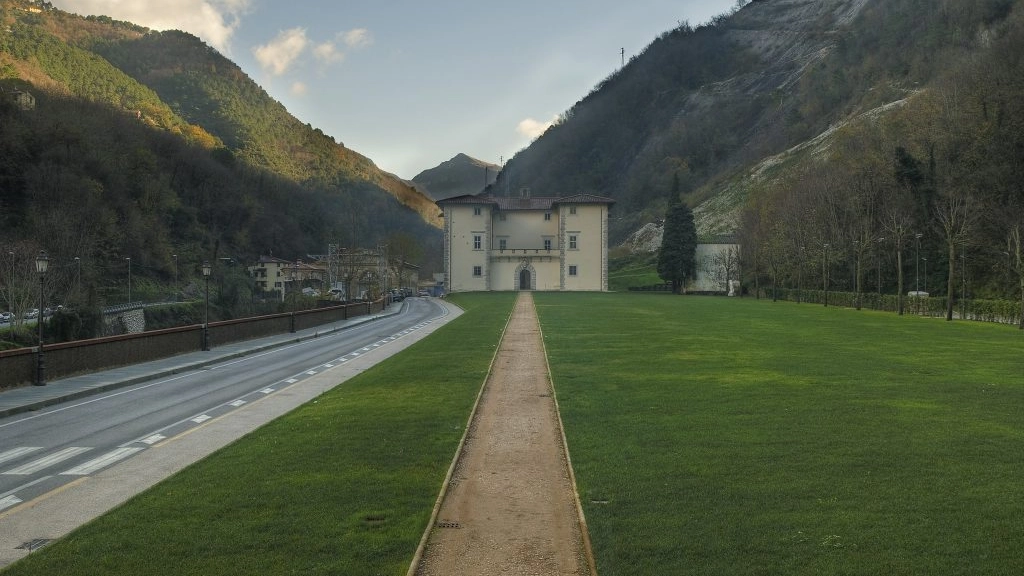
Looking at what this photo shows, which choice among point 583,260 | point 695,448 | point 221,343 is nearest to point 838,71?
point 583,260

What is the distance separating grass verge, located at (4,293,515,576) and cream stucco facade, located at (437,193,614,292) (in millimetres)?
88549

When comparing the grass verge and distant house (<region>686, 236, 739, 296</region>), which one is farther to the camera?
distant house (<region>686, 236, 739, 296</region>)

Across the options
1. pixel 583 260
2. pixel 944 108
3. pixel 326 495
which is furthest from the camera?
→ pixel 583 260

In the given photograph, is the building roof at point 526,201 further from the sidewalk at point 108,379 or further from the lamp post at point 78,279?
the sidewalk at point 108,379

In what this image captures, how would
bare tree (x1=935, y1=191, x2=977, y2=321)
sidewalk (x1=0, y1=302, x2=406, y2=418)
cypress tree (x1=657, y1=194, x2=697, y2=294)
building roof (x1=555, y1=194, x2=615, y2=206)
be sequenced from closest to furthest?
sidewalk (x1=0, y1=302, x2=406, y2=418), bare tree (x1=935, y1=191, x2=977, y2=321), building roof (x1=555, y1=194, x2=615, y2=206), cypress tree (x1=657, y1=194, x2=697, y2=294)

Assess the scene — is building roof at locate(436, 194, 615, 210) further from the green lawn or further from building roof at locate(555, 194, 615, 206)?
the green lawn

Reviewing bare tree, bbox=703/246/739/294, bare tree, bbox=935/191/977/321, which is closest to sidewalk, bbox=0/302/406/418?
bare tree, bbox=935/191/977/321

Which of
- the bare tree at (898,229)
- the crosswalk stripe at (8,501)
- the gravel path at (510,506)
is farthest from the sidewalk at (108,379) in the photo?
the bare tree at (898,229)

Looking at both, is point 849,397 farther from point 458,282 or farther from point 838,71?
point 838,71

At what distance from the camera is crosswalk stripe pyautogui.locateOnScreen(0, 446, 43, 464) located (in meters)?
11.6

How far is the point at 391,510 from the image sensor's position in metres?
7.80

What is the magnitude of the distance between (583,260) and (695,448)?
302 feet

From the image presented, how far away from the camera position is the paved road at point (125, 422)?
887cm

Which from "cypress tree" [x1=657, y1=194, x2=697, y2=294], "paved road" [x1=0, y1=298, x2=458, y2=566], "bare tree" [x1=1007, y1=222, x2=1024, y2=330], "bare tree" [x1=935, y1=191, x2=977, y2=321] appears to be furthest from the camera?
"cypress tree" [x1=657, y1=194, x2=697, y2=294]
